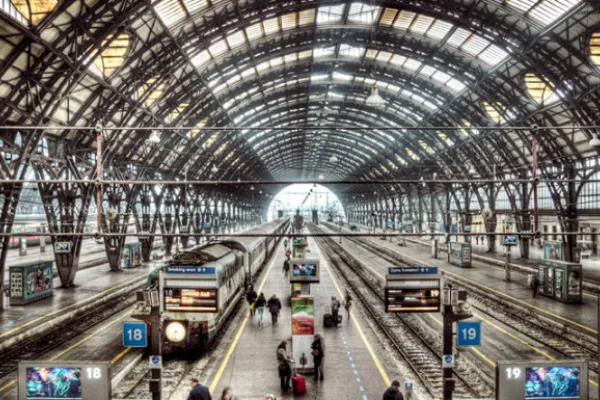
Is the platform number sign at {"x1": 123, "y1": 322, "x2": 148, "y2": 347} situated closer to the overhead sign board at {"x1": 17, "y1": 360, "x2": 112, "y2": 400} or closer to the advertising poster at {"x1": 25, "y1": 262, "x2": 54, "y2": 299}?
the overhead sign board at {"x1": 17, "y1": 360, "x2": 112, "y2": 400}

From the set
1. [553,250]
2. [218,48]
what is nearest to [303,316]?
[218,48]

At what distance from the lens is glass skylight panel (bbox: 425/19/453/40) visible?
2677 centimetres

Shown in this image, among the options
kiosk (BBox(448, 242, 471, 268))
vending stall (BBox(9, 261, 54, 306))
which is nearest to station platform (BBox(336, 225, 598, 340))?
kiosk (BBox(448, 242, 471, 268))

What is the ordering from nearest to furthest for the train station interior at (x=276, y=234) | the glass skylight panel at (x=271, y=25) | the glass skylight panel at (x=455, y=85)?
the train station interior at (x=276, y=234), the glass skylight panel at (x=271, y=25), the glass skylight panel at (x=455, y=85)

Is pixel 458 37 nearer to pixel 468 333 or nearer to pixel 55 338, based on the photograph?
pixel 468 333

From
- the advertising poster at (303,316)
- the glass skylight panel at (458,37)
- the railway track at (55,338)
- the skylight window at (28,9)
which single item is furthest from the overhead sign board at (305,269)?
the glass skylight panel at (458,37)

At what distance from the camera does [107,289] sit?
1047 inches

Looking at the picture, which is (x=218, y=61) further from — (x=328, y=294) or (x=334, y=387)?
(x=334, y=387)

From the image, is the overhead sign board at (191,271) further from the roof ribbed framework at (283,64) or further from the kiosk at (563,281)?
the kiosk at (563,281)

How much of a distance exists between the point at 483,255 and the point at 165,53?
35.9 meters

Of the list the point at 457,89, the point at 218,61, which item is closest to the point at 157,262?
the point at 218,61

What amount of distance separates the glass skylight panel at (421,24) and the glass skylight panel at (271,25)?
27.4 feet

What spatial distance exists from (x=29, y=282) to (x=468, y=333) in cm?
2140

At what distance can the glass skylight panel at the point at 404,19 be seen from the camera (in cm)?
2620
